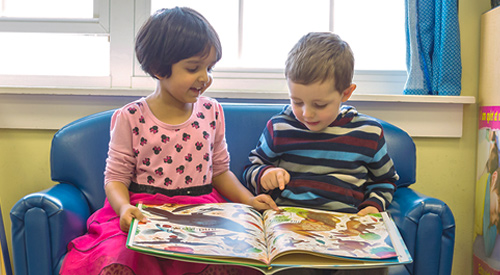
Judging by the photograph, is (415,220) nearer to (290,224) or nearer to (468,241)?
(290,224)

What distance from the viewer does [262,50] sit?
2145mm

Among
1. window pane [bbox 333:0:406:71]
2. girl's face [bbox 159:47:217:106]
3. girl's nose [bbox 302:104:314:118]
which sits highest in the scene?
window pane [bbox 333:0:406:71]

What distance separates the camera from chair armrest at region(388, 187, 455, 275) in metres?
1.27

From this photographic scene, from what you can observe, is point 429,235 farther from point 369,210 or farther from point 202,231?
point 202,231

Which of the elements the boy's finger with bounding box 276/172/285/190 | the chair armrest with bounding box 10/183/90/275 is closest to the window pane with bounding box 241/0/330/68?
the boy's finger with bounding box 276/172/285/190

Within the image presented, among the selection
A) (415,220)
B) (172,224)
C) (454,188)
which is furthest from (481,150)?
(172,224)

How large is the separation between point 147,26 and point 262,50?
889mm

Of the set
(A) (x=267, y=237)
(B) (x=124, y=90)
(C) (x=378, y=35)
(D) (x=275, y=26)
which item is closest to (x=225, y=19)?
(D) (x=275, y=26)

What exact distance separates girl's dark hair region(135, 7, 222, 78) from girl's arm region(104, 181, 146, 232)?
13.2 inches

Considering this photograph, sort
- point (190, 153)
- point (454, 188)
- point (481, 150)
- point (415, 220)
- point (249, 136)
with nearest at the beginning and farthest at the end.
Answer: point (415, 220) < point (190, 153) < point (249, 136) < point (481, 150) < point (454, 188)

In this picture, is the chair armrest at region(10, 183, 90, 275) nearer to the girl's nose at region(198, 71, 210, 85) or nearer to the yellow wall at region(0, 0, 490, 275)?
the girl's nose at region(198, 71, 210, 85)

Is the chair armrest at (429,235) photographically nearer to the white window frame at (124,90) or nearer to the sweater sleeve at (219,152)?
the sweater sleeve at (219,152)

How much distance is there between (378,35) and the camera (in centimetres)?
216

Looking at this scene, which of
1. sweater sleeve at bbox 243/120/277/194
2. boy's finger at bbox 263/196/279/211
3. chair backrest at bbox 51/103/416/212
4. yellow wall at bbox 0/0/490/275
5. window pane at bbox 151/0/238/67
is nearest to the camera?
boy's finger at bbox 263/196/279/211
